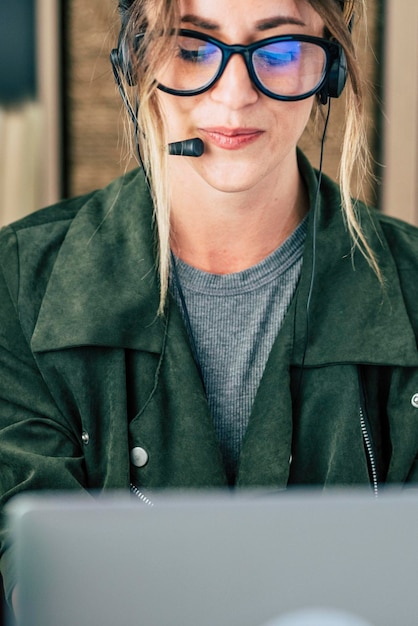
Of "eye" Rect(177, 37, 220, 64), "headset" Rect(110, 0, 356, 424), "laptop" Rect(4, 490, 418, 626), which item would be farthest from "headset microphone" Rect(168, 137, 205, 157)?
"laptop" Rect(4, 490, 418, 626)

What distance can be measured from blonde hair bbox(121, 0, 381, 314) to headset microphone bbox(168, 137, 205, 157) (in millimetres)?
66

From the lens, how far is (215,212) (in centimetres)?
141

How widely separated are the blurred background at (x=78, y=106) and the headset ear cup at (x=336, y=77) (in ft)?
5.27

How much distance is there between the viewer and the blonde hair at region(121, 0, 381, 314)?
122cm

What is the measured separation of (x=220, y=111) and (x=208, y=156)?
0.22ft

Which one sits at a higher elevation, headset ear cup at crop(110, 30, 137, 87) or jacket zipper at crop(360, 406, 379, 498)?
headset ear cup at crop(110, 30, 137, 87)

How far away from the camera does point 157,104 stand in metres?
1.32

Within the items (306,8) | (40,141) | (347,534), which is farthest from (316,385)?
(40,141)

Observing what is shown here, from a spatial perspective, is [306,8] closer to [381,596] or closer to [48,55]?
[381,596]

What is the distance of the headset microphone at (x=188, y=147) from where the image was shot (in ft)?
4.07

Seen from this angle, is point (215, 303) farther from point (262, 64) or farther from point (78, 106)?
point (78, 106)

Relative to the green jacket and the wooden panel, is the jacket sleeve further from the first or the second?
the wooden panel

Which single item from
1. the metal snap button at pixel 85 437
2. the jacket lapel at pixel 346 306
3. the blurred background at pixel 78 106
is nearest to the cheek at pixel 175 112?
the jacket lapel at pixel 346 306

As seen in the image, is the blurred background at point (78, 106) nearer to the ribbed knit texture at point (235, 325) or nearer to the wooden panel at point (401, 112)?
the wooden panel at point (401, 112)
